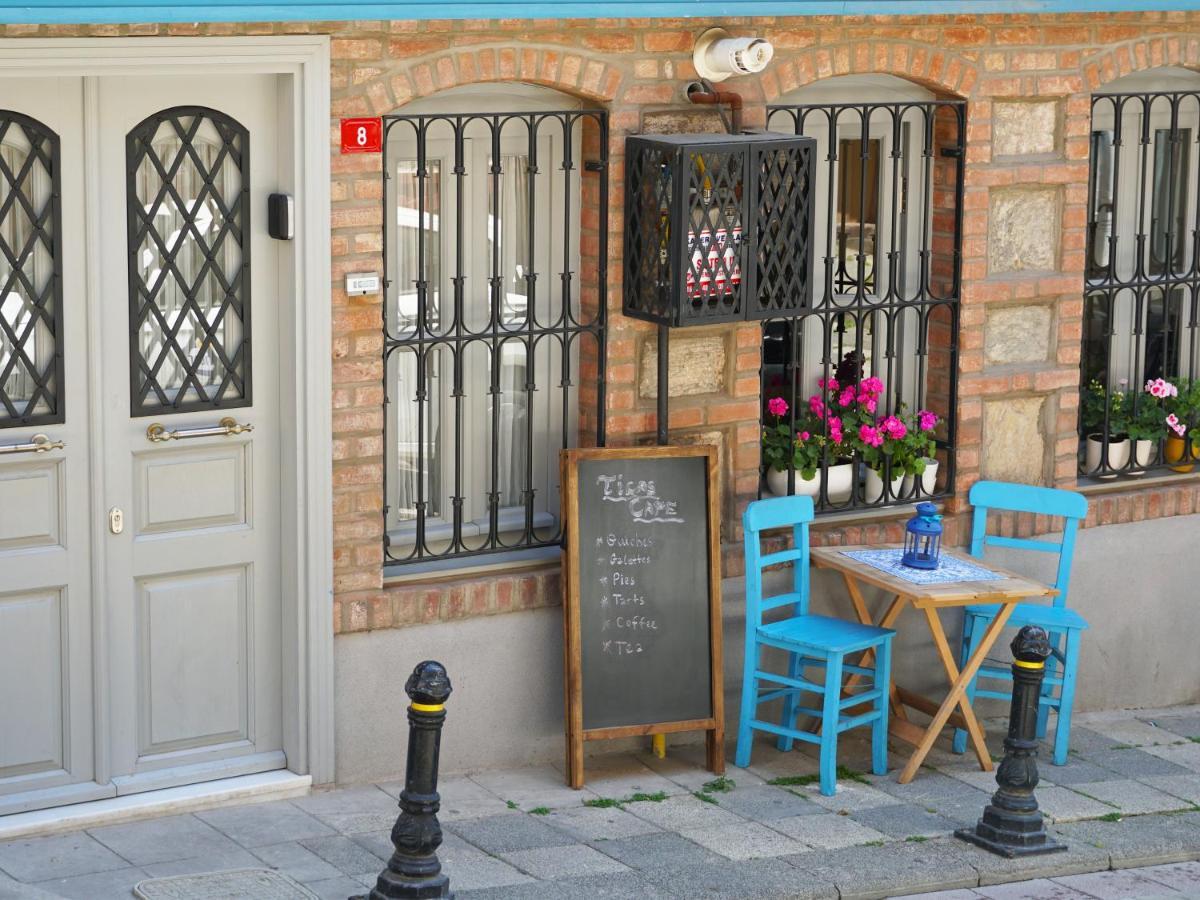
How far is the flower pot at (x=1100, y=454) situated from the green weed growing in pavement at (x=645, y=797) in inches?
107

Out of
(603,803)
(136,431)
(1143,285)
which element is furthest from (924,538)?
(136,431)

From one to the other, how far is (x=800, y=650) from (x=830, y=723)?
11.8 inches

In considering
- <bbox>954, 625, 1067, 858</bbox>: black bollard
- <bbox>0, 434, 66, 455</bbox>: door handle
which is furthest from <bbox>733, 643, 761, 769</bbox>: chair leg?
<bbox>0, 434, 66, 455</bbox>: door handle

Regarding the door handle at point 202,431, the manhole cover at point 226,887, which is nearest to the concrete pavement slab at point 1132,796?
the manhole cover at point 226,887

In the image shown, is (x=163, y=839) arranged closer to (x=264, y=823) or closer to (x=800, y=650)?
(x=264, y=823)

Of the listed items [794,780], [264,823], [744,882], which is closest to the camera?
[744,882]

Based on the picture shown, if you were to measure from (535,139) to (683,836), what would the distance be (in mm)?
2603

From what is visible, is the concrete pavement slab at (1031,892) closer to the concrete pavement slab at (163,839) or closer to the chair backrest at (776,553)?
the chair backrest at (776,553)

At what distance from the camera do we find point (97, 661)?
23.2ft

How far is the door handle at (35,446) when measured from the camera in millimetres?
6754

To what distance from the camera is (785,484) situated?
27.5ft

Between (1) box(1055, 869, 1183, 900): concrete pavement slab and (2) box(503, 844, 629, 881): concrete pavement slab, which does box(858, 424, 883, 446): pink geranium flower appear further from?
(2) box(503, 844, 629, 881): concrete pavement slab

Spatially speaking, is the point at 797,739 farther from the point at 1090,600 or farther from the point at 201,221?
the point at 201,221

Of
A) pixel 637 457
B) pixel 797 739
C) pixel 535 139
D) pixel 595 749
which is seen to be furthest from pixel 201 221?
pixel 797 739
